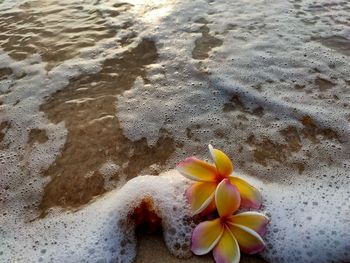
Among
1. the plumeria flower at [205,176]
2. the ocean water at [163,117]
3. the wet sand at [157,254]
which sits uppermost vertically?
the plumeria flower at [205,176]

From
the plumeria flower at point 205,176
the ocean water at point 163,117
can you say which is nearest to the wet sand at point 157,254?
the ocean water at point 163,117

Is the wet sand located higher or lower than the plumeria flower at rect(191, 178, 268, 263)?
lower

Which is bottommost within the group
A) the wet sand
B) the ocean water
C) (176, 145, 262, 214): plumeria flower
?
the wet sand

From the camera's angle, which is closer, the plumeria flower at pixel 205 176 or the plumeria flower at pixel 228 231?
the plumeria flower at pixel 228 231

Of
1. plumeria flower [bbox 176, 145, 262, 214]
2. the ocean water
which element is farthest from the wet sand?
plumeria flower [bbox 176, 145, 262, 214]

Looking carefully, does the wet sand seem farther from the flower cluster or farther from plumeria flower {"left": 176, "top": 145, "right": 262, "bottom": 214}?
plumeria flower {"left": 176, "top": 145, "right": 262, "bottom": 214}

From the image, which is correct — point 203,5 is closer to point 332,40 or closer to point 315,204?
point 332,40

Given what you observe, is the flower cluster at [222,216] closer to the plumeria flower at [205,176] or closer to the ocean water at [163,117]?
the plumeria flower at [205,176]
